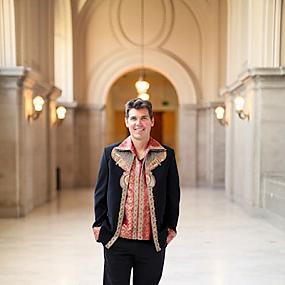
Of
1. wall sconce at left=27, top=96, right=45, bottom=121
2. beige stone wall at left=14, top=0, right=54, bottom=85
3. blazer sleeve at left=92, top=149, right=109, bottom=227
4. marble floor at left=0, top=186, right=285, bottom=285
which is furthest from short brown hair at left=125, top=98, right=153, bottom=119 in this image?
wall sconce at left=27, top=96, right=45, bottom=121

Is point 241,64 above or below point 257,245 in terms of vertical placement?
above

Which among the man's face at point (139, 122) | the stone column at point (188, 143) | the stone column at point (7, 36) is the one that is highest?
the stone column at point (7, 36)

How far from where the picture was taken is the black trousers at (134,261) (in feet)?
10.1

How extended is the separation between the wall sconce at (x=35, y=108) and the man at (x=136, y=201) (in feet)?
26.9

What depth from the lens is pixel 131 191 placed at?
3.06m

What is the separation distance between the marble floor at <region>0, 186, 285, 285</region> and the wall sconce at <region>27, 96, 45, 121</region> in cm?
245

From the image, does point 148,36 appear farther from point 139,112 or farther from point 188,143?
point 139,112

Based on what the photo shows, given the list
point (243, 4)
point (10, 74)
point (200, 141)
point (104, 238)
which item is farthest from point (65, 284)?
point (200, 141)

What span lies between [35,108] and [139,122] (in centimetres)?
866

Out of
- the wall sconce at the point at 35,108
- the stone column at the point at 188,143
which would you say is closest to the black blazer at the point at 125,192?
the wall sconce at the point at 35,108

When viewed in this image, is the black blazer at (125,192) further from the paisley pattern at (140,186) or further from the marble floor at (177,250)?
the marble floor at (177,250)

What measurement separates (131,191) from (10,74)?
757 cm

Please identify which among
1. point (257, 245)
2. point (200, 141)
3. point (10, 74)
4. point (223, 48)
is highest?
point (223, 48)

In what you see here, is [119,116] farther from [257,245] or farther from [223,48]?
[257,245]
